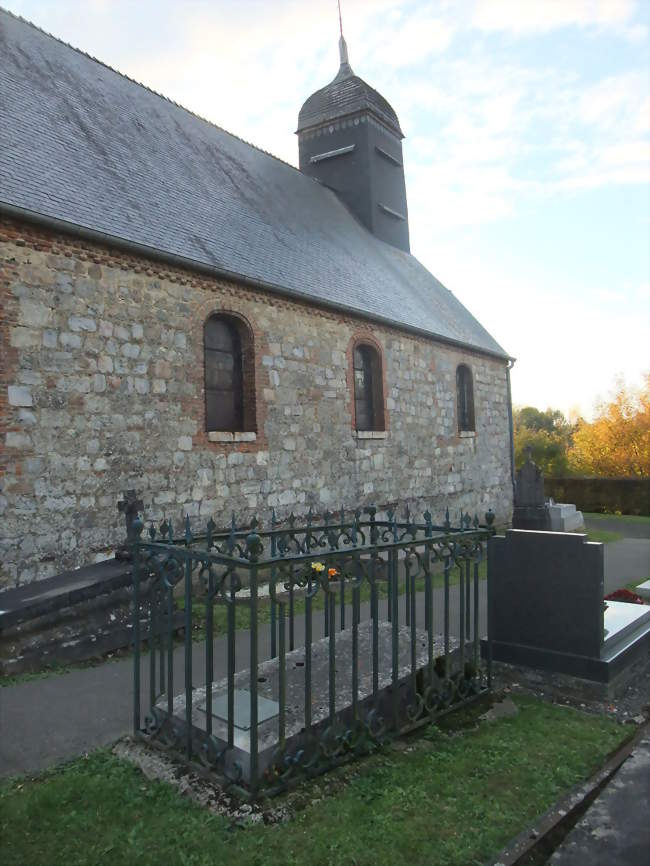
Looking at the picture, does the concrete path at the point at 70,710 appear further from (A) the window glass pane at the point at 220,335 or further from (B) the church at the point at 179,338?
(A) the window glass pane at the point at 220,335

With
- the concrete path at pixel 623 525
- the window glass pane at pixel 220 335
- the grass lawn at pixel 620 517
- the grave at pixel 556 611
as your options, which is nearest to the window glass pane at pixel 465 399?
the concrete path at pixel 623 525

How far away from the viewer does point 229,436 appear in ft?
29.9

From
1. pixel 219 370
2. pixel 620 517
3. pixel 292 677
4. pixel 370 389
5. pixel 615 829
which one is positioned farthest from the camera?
pixel 620 517

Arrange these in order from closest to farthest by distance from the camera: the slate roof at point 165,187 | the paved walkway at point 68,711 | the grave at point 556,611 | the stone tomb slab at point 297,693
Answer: the stone tomb slab at point 297,693
the paved walkway at point 68,711
the grave at point 556,611
the slate roof at point 165,187

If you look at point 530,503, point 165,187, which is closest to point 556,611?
point 530,503

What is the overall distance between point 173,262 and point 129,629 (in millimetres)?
4938

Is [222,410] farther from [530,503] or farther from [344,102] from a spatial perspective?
[344,102]

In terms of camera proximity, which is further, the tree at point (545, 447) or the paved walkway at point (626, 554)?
the tree at point (545, 447)

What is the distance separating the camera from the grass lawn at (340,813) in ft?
8.54

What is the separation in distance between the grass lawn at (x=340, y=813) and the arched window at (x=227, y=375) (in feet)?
20.5

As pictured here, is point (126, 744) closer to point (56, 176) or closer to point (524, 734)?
point (524, 734)

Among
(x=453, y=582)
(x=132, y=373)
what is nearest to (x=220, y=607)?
(x=132, y=373)

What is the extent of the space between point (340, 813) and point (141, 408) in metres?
6.06

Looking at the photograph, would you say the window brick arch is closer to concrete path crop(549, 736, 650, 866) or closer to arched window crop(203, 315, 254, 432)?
arched window crop(203, 315, 254, 432)
